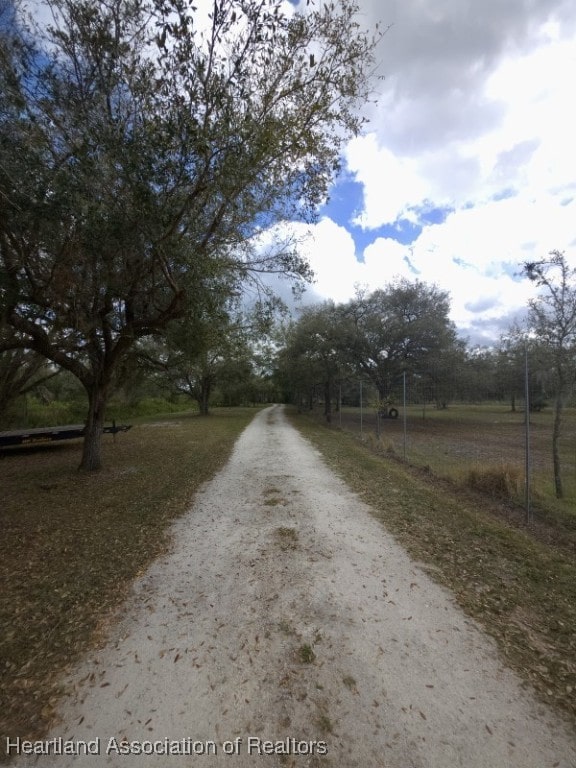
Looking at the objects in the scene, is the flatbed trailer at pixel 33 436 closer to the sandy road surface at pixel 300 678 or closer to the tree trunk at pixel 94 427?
the tree trunk at pixel 94 427

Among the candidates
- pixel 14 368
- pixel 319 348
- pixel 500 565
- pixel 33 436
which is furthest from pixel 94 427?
pixel 319 348

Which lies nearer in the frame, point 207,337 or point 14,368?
point 207,337

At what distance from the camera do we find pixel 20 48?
16.1 ft

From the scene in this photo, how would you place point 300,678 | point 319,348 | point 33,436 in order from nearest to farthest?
point 300,678, point 33,436, point 319,348

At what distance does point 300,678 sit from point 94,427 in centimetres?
802

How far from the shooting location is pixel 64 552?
177 inches

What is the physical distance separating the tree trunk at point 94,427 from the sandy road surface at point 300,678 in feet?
18.6

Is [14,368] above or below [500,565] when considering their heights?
above

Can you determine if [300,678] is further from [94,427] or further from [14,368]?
[14,368]

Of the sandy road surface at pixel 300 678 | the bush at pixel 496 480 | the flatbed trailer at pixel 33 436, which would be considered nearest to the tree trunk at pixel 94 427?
the flatbed trailer at pixel 33 436

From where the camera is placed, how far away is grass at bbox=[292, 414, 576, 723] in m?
2.65

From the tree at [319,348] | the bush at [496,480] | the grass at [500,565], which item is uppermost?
the tree at [319,348]

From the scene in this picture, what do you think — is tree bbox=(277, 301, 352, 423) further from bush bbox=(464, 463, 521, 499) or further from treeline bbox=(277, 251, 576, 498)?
bush bbox=(464, 463, 521, 499)

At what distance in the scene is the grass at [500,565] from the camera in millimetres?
2652
